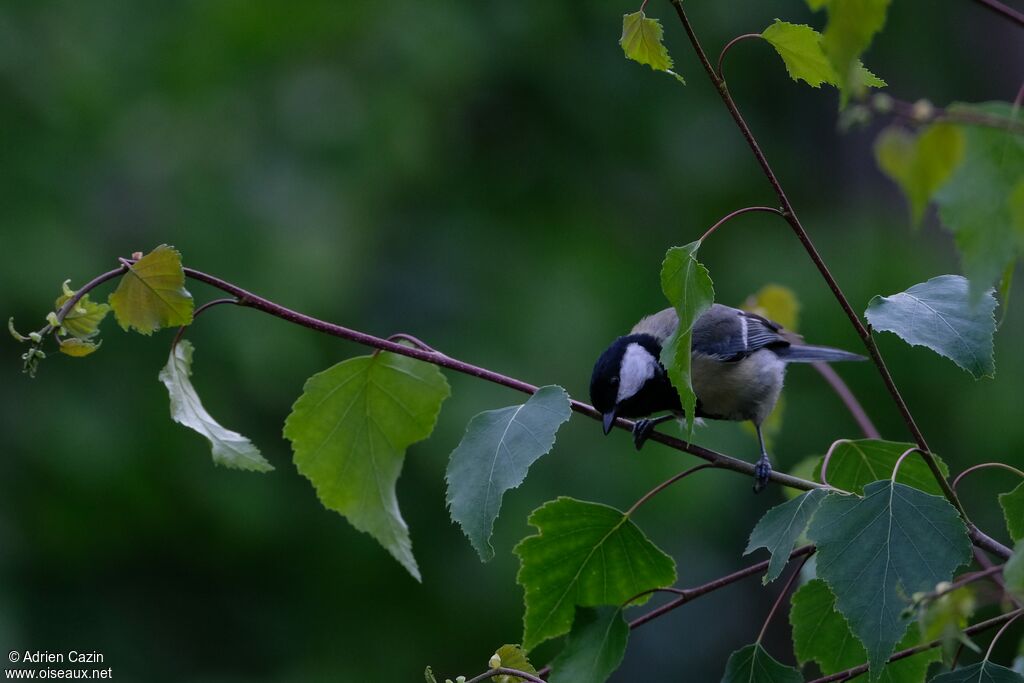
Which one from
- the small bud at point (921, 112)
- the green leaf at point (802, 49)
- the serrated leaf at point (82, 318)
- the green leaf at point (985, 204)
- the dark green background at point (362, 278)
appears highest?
the green leaf at point (802, 49)

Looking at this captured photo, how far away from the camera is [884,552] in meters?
1.50

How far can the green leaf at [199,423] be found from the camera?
71.8 inches

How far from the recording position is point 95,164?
6301 mm

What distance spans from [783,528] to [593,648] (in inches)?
14.4

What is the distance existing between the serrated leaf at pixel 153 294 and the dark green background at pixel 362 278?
405cm

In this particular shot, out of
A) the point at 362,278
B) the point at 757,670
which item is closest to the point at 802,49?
the point at 757,670

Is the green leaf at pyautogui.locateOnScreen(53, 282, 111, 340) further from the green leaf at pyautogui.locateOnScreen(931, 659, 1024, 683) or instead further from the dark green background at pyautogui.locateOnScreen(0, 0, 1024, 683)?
the dark green background at pyautogui.locateOnScreen(0, 0, 1024, 683)

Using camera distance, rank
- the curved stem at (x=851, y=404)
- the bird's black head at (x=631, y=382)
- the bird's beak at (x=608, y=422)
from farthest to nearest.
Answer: the bird's black head at (x=631, y=382), the bird's beak at (x=608, y=422), the curved stem at (x=851, y=404)

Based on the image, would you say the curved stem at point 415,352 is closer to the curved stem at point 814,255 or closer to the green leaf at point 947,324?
the curved stem at point 814,255

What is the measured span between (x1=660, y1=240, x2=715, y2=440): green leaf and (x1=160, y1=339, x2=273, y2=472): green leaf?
0.68 meters

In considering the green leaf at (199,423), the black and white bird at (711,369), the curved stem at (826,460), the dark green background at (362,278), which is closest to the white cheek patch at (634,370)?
the black and white bird at (711,369)

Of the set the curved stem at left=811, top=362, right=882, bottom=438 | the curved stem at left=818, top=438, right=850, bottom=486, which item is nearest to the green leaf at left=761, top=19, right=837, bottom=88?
the curved stem at left=818, top=438, right=850, bottom=486

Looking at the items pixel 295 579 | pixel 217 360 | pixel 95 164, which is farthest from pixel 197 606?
pixel 95 164

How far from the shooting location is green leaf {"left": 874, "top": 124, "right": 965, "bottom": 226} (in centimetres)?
95
